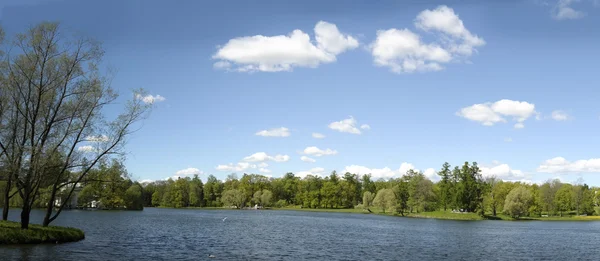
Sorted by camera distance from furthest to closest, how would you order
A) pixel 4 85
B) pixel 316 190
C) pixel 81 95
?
pixel 316 190 → pixel 81 95 → pixel 4 85

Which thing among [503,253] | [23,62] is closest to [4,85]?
[23,62]

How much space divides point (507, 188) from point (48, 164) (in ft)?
476

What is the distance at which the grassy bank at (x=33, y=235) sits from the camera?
38.9 metres

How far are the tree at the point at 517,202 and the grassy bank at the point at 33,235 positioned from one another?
406ft

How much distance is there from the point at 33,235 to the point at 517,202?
427 feet

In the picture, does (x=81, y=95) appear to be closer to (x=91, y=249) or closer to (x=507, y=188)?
(x=91, y=249)

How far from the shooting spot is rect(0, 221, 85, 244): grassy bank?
3888 centimetres

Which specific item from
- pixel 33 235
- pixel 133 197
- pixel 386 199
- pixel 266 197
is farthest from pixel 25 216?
pixel 266 197

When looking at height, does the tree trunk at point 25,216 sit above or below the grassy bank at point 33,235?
above

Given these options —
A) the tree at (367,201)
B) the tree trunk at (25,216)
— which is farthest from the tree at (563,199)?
the tree trunk at (25,216)

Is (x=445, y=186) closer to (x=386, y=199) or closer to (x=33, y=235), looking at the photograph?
(x=386, y=199)

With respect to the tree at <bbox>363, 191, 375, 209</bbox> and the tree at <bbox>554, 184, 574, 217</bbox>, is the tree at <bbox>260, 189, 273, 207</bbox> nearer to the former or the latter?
the tree at <bbox>363, 191, 375, 209</bbox>

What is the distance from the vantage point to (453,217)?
5256 inches

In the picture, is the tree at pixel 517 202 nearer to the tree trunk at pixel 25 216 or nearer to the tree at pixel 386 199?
the tree at pixel 386 199
